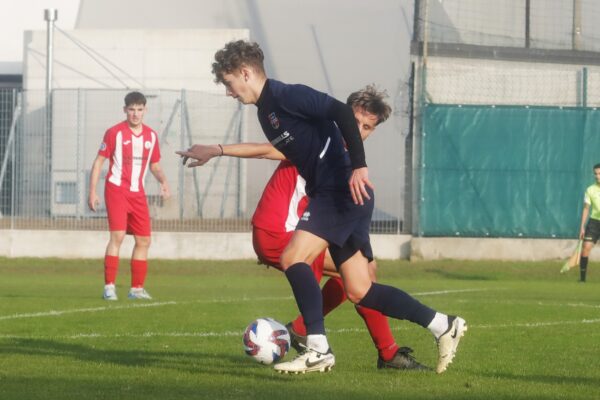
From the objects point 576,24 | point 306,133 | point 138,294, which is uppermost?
point 576,24

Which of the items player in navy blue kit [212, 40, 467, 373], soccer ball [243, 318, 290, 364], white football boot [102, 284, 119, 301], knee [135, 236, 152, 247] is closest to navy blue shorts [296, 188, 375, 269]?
player in navy blue kit [212, 40, 467, 373]

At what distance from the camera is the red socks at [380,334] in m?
7.25

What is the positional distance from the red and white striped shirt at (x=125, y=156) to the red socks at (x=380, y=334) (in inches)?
261

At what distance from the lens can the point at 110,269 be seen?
13.3m

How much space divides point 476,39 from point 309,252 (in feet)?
53.7

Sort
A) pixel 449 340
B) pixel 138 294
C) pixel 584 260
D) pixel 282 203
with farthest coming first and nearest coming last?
pixel 584 260 < pixel 138 294 < pixel 282 203 < pixel 449 340

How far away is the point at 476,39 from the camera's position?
884 inches

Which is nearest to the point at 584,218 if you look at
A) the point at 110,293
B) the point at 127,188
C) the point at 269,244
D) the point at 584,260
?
the point at 584,260

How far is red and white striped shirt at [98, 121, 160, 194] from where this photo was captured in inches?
533

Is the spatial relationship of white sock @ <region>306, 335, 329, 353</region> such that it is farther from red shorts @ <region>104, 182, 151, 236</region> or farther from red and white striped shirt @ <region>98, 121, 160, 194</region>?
red and white striped shirt @ <region>98, 121, 160, 194</region>

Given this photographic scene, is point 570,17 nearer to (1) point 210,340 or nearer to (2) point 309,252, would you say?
(1) point 210,340

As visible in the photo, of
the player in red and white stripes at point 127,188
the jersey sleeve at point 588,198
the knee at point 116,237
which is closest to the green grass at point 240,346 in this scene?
the player in red and white stripes at point 127,188

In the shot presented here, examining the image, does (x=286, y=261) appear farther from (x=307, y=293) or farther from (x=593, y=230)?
(x=593, y=230)

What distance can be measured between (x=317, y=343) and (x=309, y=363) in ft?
0.43
